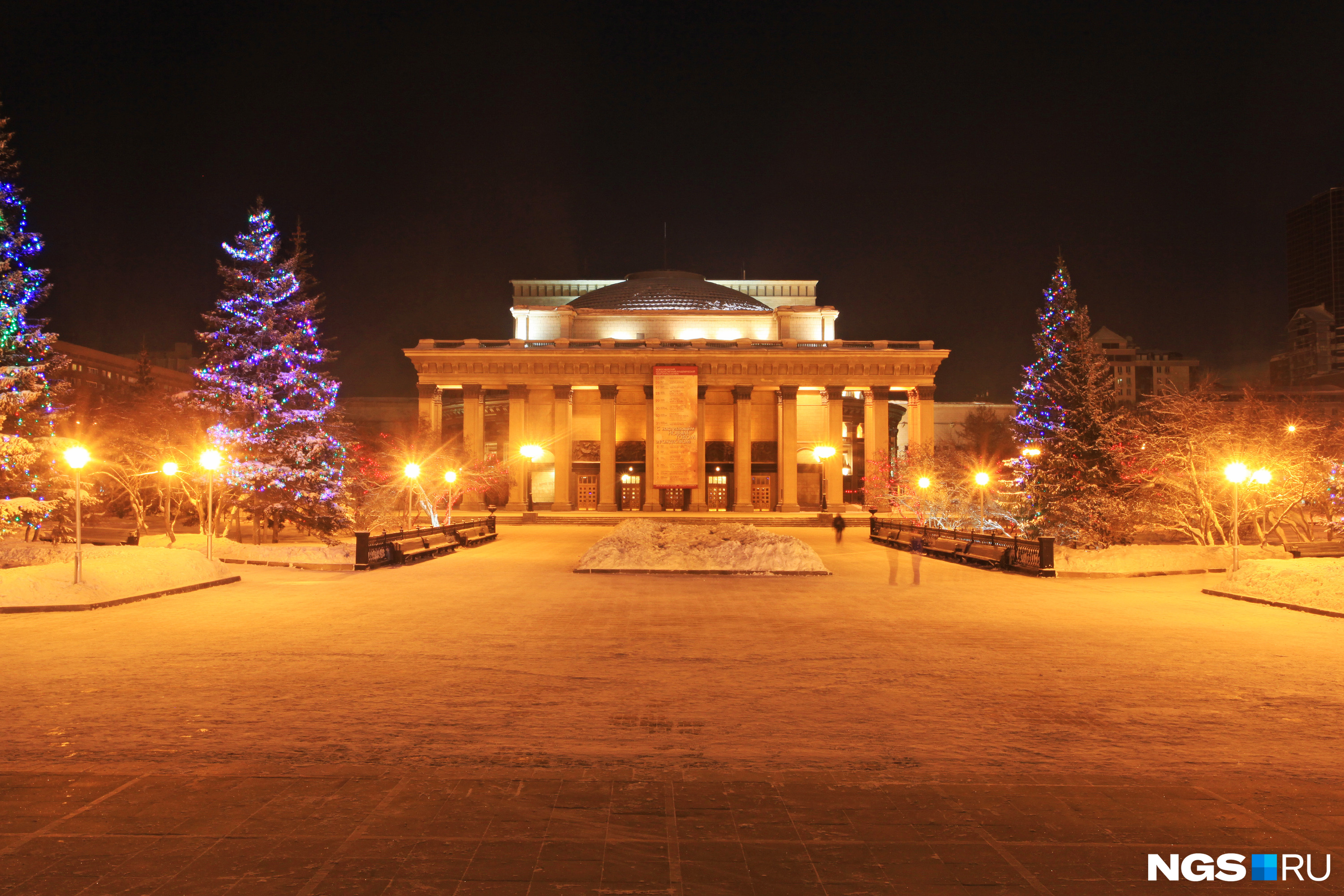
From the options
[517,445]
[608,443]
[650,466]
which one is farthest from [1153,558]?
[517,445]

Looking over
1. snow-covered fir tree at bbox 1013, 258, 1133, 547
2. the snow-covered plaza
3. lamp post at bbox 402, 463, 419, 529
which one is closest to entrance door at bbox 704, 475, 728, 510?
lamp post at bbox 402, 463, 419, 529

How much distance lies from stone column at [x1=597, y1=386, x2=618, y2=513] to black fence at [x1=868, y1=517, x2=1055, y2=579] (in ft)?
83.4

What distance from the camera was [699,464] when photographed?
4838cm

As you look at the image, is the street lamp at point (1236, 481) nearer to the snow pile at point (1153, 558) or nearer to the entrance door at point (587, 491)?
the snow pile at point (1153, 558)

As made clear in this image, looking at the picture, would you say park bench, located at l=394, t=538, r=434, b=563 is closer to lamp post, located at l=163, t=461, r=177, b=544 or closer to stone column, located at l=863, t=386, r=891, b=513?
lamp post, located at l=163, t=461, r=177, b=544

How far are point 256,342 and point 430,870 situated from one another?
2452cm

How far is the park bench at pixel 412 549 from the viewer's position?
2052cm

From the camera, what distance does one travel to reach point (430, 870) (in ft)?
13.6

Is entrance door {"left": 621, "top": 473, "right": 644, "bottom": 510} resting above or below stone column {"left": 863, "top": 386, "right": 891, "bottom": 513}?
below

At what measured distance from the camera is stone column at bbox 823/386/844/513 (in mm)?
48156

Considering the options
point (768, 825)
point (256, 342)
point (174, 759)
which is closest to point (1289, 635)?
point (768, 825)

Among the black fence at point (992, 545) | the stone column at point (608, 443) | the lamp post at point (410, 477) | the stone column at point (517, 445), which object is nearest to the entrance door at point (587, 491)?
the stone column at point (608, 443)

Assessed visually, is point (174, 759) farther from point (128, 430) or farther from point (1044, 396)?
point (128, 430)

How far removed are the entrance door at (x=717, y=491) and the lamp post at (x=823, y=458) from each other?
6600mm
